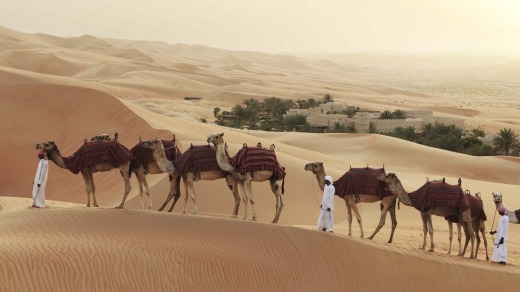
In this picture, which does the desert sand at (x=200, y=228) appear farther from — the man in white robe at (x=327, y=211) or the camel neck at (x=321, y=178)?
the camel neck at (x=321, y=178)

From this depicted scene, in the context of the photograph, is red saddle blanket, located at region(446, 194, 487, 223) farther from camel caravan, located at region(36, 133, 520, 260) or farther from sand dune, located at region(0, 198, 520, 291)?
sand dune, located at region(0, 198, 520, 291)

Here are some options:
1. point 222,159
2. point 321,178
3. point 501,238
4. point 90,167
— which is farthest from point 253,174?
point 501,238

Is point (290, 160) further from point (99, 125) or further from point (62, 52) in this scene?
point (62, 52)

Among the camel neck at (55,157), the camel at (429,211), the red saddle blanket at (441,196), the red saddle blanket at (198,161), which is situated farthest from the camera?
the camel neck at (55,157)

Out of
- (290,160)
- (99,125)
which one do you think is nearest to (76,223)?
(290,160)

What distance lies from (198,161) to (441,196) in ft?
15.5

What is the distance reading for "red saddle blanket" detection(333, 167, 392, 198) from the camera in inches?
547

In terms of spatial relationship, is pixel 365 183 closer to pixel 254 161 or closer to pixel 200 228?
pixel 254 161

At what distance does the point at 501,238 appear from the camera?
13.6 m

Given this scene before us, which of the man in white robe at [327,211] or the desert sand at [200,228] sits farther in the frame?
the man in white robe at [327,211]

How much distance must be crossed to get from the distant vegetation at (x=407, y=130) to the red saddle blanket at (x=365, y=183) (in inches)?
1203

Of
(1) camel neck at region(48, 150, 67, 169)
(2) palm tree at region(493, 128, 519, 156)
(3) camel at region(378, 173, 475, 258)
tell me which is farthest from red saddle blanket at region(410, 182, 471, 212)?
(2) palm tree at region(493, 128, 519, 156)

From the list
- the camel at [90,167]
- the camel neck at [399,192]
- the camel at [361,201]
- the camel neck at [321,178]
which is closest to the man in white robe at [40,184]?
the camel at [90,167]

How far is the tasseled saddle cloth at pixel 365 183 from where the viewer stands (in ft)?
45.6
